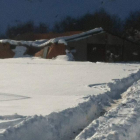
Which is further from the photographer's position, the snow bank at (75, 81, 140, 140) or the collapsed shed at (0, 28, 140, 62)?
the collapsed shed at (0, 28, 140, 62)

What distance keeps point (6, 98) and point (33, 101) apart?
2.65ft

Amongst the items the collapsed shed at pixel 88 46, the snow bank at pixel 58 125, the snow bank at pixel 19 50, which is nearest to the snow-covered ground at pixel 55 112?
the snow bank at pixel 58 125

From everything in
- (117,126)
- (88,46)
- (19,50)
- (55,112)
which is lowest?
(117,126)

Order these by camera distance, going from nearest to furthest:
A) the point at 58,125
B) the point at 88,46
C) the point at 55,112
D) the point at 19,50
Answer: the point at 58,125 < the point at 55,112 < the point at 19,50 < the point at 88,46

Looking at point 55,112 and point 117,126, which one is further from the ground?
point 55,112

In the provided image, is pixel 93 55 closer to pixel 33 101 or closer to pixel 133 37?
pixel 133 37

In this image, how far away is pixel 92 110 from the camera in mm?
7371

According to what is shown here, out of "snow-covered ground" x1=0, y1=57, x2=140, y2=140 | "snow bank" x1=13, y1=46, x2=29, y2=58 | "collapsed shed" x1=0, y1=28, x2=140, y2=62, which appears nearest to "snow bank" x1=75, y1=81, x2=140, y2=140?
"snow-covered ground" x1=0, y1=57, x2=140, y2=140

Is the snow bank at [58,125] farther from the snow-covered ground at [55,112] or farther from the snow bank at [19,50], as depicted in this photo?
the snow bank at [19,50]

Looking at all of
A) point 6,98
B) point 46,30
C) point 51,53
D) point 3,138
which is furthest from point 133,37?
point 3,138

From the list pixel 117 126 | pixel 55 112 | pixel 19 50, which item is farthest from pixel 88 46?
pixel 117 126

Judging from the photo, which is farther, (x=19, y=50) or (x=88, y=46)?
(x=88, y=46)

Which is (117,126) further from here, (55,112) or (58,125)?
(55,112)

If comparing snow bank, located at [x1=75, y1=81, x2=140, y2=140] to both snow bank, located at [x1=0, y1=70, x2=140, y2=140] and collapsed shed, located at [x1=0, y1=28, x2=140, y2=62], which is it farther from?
collapsed shed, located at [x1=0, y1=28, x2=140, y2=62]
